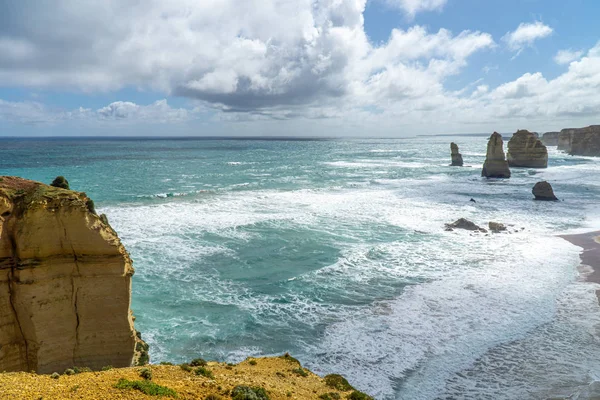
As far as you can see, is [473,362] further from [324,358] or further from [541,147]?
[541,147]

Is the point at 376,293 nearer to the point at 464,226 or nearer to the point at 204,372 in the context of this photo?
the point at 204,372

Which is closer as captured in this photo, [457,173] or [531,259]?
[531,259]

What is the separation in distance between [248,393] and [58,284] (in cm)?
672

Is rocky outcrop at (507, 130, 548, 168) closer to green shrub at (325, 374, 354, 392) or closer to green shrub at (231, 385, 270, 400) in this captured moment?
green shrub at (325, 374, 354, 392)

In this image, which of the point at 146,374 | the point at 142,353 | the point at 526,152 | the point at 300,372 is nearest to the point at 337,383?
the point at 300,372

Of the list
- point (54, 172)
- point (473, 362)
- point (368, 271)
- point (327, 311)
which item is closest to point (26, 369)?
point (327, 311)

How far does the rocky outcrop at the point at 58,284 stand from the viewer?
1126 centimetres

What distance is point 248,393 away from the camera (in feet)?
32.9

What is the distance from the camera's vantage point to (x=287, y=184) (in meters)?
63.4

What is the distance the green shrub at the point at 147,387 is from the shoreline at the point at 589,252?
22651 mm

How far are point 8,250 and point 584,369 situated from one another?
66.0ft

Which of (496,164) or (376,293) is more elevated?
(496,164)

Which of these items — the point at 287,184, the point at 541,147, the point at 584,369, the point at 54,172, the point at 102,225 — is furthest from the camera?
the point at 541,147

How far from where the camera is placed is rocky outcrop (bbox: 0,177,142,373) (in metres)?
11.3
